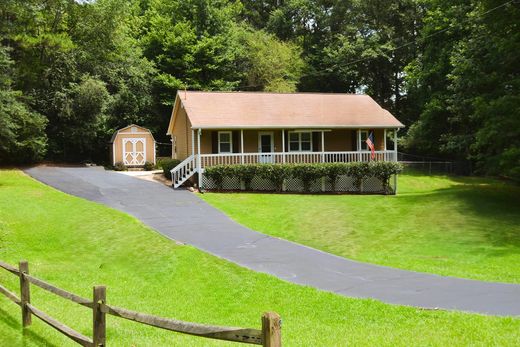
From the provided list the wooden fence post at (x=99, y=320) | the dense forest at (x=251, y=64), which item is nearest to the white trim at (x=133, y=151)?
the dense forest at (x=251, y=64)

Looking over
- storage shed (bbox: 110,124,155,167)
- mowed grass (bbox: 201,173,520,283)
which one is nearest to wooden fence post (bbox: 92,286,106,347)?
mowed grass (bbox: 201,173,520,283)

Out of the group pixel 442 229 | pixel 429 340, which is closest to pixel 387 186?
pixel 442 229

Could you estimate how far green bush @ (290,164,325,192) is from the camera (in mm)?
28688

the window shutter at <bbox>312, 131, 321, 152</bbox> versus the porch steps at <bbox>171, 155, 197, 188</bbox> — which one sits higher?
the window shutter at <bbox>312, 131, 321, 152</bbox>

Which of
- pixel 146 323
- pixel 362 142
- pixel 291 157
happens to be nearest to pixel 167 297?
pixel 146 323

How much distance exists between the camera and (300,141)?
3275cm

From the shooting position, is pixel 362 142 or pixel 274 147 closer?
pixel 274 147

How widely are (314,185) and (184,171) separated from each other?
754cm

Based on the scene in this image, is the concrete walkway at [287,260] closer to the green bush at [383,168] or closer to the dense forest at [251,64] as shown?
the dense forest at [251,64]

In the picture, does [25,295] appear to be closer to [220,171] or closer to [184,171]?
[220,171]

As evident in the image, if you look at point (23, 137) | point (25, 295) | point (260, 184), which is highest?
point (23, 137)

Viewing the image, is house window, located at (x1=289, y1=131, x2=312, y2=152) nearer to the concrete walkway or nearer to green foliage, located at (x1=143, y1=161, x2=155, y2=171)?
the concrete walkway

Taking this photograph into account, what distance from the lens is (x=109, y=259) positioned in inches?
615

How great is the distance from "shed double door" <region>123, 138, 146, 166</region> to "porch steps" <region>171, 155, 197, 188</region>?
10471 millimetres
